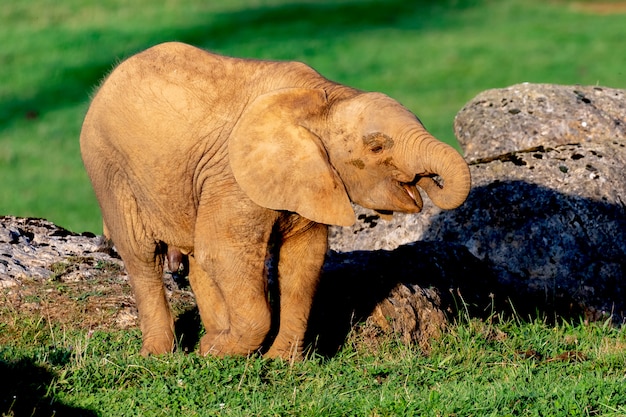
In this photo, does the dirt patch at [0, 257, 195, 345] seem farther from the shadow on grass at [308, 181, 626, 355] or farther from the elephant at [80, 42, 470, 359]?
the shadow on grass at [308, 181, 626, 355]

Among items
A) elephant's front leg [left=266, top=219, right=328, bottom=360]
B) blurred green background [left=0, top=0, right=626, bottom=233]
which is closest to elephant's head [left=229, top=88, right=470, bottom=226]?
elephant's front leg [left=266, top=219, right=328, bottom=360]

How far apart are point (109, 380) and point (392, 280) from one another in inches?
131

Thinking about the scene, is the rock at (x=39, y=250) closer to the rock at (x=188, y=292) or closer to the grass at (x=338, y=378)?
the rock at (x=188, y=292)

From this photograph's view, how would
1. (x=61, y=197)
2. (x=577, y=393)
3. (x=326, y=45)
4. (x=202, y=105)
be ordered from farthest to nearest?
(x=326, y=45), (x=61, y=197), (x=202, y=105), (x=577, y=393)

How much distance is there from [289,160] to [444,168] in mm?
1382

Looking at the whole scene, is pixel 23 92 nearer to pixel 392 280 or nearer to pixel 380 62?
pixel 380 62

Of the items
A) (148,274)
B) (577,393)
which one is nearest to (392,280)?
(148,274)

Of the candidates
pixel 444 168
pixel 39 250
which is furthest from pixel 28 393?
pixel 39 250

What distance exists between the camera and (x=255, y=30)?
3612 cm

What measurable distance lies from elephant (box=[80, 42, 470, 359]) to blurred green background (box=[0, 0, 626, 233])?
47.4 ft

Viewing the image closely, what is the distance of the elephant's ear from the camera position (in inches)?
384

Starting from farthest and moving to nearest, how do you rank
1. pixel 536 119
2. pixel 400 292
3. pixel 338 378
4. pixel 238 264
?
1. pixel 536 119
2. pixel 400 292
3. pixel 238 264
4. pixel 338 378

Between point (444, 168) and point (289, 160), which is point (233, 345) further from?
point (444, 168)

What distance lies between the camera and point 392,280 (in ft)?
38.9
